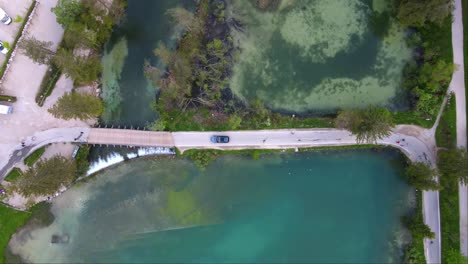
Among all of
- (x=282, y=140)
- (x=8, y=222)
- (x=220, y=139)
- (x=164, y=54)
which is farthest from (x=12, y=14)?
(x=282, y=140)

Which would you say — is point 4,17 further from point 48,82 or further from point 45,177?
point 45,177

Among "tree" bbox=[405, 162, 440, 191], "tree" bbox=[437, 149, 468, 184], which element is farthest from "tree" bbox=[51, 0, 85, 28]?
"tree" bbox=[437, 149, 468, 184]

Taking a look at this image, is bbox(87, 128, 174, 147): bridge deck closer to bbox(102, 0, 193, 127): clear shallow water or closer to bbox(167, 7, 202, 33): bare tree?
bbox(102, 0, 193, 127): clear shallow water

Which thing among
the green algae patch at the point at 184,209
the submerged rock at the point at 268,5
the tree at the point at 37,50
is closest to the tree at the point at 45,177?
the tree at the point at 37,50

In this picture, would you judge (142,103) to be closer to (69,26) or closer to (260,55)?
(69,26)

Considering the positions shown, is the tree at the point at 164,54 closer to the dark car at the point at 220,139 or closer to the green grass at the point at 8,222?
the dark car at the point at 220,139

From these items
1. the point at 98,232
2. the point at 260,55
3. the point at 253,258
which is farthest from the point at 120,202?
the point at 260,55
